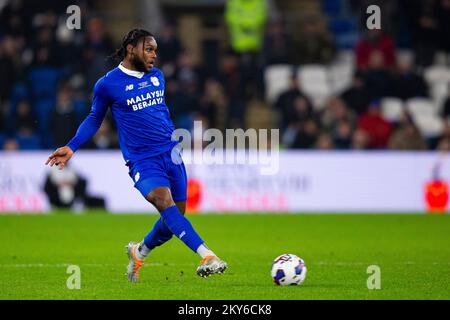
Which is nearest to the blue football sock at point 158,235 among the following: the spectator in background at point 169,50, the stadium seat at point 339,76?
the spectator in background at point 169,50

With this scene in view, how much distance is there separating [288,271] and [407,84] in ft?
50.3

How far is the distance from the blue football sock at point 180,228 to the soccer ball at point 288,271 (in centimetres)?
78

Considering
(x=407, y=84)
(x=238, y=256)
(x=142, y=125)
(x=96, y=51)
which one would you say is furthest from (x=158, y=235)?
(x=407, y=84)

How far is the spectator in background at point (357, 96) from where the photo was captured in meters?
24.7

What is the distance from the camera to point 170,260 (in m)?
13.9

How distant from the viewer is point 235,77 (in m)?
25.1

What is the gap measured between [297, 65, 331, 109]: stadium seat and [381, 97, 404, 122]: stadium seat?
1.37 metres

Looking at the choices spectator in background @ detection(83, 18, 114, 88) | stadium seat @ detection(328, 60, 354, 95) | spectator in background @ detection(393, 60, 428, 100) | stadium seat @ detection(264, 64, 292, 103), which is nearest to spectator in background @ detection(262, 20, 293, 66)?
stadium seat @ detection(264, 64, 292, 103)

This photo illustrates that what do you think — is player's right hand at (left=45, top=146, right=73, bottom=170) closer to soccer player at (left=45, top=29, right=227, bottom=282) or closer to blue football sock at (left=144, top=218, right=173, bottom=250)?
soccer player at (left=45, top=29, right=227, bottom=282)

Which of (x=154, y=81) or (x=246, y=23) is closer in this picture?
(x=154, y=81)

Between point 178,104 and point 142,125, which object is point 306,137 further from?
point 142,125

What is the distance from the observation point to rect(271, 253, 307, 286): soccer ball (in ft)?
35.2
